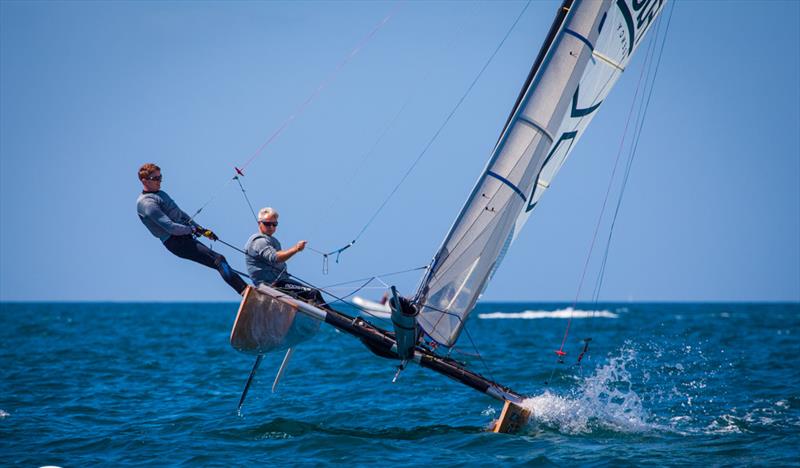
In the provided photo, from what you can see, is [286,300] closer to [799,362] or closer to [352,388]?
[352,388]

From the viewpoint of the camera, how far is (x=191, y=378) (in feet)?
53.1

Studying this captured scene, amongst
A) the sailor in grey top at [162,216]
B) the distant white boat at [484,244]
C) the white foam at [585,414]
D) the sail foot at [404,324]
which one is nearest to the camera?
the sail foot at [404,324]

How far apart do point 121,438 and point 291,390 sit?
15.7ft

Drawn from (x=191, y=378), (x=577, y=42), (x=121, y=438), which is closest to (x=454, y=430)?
→ (x=121, y=438)

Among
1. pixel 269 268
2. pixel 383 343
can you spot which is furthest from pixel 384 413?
pixel 269 268

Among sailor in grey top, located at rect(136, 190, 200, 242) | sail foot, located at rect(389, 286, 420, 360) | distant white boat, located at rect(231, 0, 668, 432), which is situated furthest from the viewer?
distant white boat, located at rect(231, 0, 668, 432)

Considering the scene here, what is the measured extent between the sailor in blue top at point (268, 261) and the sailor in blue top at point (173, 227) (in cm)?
22

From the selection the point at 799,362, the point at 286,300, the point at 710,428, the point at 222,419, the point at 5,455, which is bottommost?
the point at 5,455

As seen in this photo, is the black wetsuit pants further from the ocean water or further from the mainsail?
the mainsail

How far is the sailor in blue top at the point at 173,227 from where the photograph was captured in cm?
929

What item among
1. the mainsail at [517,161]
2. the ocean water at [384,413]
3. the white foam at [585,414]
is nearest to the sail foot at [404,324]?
the mainsail at [517,161]

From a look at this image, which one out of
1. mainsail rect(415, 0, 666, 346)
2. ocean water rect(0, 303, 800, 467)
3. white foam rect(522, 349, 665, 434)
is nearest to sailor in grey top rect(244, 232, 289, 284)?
mainsail rect(415, 0, 666, 346)

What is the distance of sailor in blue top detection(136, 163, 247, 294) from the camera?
9289mm

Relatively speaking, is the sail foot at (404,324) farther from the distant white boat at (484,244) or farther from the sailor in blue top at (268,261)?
the sailor in blue top at (268,261)
